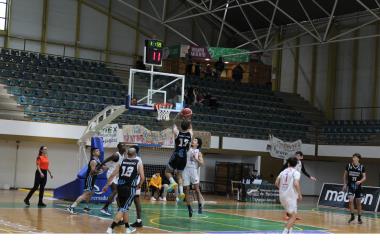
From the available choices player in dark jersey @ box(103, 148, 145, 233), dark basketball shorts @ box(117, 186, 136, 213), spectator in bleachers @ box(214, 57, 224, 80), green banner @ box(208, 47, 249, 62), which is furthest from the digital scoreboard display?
spectator in bleachers @ box(214, 57, 224, 80)

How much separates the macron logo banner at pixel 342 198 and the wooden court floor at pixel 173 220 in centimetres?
328

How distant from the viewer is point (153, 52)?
16.9 metres

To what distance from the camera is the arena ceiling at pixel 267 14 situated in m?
31.5

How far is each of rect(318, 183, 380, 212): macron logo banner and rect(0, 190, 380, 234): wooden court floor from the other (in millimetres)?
3277

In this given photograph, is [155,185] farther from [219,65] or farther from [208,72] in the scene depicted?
[208,72]

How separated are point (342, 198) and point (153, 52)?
1195cm

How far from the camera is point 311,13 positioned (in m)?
33.7

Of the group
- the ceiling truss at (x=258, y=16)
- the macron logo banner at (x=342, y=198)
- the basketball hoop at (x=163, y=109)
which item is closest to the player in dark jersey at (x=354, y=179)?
the basketball hoop at (x=163, y=109)

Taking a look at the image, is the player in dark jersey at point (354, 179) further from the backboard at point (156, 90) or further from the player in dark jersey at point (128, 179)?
the player in dark jersey at point (128, 179)

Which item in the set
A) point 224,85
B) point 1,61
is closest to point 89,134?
point 1,61

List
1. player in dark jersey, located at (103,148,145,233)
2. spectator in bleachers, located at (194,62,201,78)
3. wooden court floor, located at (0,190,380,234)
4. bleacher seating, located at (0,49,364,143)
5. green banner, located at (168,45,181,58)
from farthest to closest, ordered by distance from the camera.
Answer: spectator in bleachers, located at (194,62,201,78) < green banner, located at (168,45,181,58) < bleacher seating, located at (0,49,364,143) < wooden court floor, located at (0,190,380,234) < player in dark jersey, located at (103,148,145,233)

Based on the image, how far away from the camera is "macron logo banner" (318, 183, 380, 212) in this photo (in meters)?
24.1

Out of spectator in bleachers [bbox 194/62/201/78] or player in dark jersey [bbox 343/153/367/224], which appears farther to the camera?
spectator in bleachers [bbox 194/62/201/78]

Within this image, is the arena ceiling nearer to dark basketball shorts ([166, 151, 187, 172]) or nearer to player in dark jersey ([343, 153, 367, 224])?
player in dark jersey ([343, 153, 367, 224])
